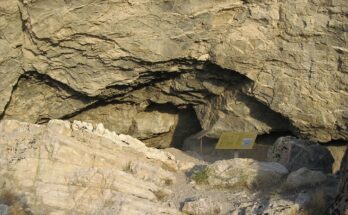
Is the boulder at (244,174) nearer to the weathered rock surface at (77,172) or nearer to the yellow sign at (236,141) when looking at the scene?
the weathered rock surface at (77,172)

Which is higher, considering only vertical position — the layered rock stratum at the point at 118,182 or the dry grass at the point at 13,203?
the layered rock stratum at the point at 118,182

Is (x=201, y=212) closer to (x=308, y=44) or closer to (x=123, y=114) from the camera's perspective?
(x=308, y=44)

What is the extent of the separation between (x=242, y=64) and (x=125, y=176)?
6769mm

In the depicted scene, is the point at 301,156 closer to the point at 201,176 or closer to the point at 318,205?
the point at 201,176

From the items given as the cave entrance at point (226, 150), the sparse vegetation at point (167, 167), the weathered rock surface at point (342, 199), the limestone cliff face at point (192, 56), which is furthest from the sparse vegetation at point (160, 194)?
the limestone cliff face at point (192, 56)

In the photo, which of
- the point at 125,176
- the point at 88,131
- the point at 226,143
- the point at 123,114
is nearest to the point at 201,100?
the point at 123,114

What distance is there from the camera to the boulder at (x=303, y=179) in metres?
10.2

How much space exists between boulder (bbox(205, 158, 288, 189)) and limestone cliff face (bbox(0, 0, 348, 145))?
16.2 feet

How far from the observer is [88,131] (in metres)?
11.6

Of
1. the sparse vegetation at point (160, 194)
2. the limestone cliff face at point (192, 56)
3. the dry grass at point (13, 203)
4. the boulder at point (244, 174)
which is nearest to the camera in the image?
the dry grass at point (13, 203)

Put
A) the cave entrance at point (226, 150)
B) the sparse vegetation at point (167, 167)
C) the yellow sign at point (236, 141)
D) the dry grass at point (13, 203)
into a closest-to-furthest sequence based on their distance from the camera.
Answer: the dry grass at point (13, 203), the sparse vegetation at point (167, 167), the yellow sign at point (236, 141), the cave entrance at point (226, 150)

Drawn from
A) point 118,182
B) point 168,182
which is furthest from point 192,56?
point 118,182

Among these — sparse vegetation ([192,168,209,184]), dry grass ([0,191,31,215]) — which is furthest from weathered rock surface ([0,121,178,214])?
sparse vegetation ([192,168,209,184])

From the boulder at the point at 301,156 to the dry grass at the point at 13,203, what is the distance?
19.4 feet
